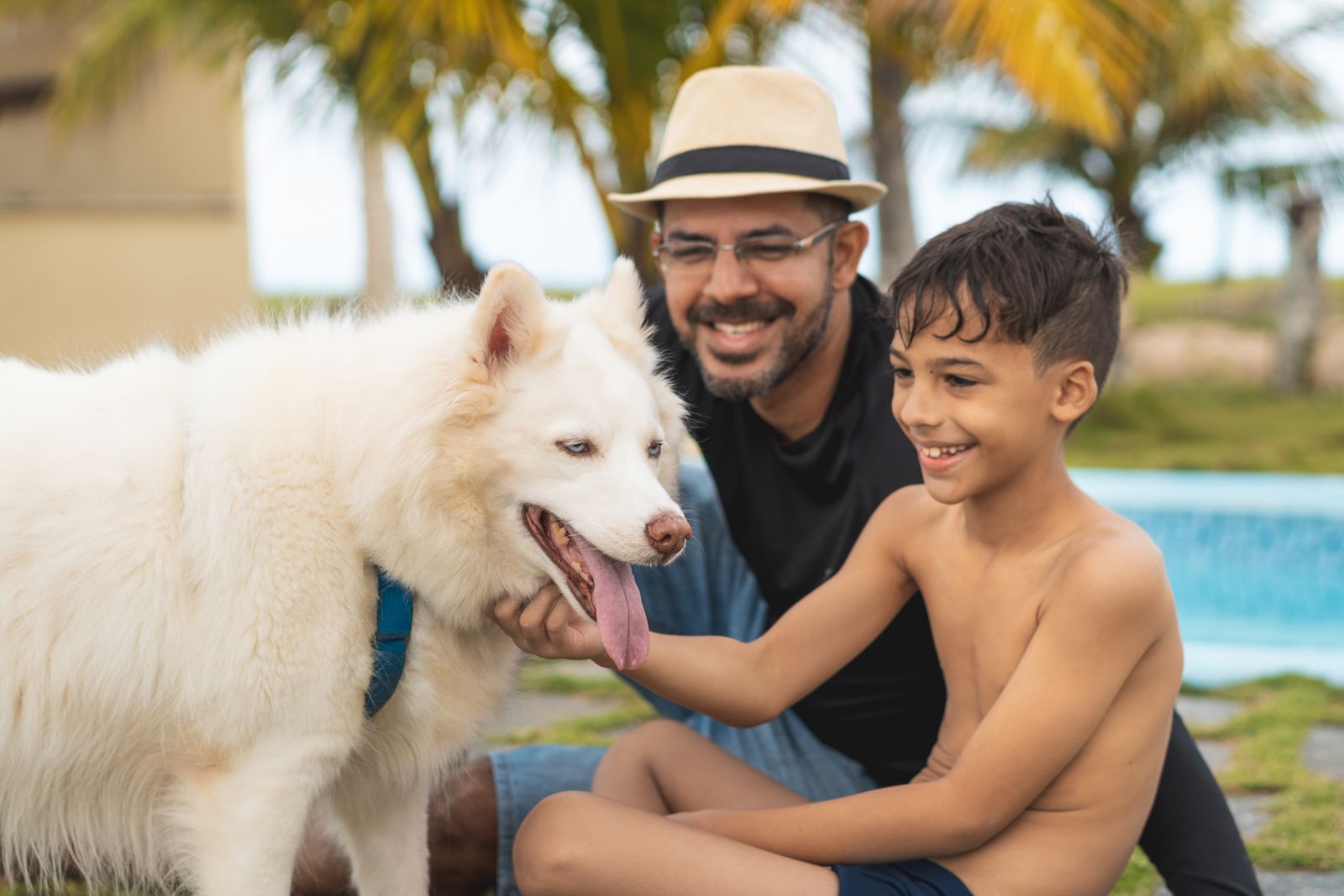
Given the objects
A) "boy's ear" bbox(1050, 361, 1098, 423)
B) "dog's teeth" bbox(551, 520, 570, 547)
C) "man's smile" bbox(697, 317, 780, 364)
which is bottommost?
"dog's teeth" bbox(551, 520, 570, 547)

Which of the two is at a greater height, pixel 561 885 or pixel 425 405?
pixel 425 405

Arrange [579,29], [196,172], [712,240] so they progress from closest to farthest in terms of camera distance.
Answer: [712,240]
[579,29]
[196,172]

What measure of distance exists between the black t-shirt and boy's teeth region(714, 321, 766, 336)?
0.22 meters

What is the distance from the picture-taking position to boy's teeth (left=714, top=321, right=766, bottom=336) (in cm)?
306

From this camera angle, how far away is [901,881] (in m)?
2.19

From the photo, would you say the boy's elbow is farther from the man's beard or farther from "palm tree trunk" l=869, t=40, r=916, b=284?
"palm tree trunk" l=869, t=40, r=916, b=284

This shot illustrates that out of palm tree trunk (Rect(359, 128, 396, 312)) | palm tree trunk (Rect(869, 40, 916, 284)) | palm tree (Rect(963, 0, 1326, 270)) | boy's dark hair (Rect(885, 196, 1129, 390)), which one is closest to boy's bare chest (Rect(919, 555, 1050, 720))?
boy's dark hair (Rect(885, 196, 1129, 390))

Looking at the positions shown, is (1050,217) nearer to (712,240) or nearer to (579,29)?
(712,240)

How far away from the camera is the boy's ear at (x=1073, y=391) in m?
2.22

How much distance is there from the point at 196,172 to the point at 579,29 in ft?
19.6

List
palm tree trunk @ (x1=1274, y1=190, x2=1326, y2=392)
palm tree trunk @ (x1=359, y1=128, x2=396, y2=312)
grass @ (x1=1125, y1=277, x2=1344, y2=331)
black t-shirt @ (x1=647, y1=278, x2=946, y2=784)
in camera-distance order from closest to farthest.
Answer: black t-shirt @ (x1=647, y1=278, x2=946, y2=784) → palm tree trunk @ (x1=359, y1=128, x2=396, y2=312) → palm tree trunk @ (x1=1274, y1=190, x2=1326, y2=392) → grass @ (x1=1125, y1=277, x2=1344, y2=331)

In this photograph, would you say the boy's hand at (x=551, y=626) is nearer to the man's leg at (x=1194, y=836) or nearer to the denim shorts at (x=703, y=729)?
the denim shorts at (x=703, y=729)

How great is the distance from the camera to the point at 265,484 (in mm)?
2094

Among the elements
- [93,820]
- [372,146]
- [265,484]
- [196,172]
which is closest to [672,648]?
[265,484]
